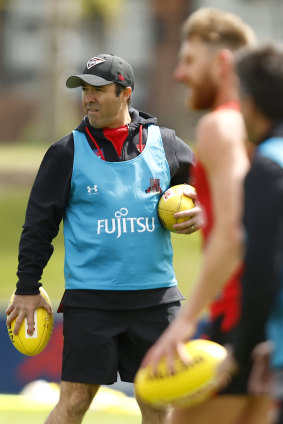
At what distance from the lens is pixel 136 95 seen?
54812 mm

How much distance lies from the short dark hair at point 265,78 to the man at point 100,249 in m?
2.07

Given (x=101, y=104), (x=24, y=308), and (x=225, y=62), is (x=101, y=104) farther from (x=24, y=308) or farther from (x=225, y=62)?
(x=225, y=62)

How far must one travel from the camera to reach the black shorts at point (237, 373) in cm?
367

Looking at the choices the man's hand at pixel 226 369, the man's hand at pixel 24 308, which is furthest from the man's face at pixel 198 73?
the man's hand at pixel 24 308

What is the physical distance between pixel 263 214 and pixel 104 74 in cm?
253

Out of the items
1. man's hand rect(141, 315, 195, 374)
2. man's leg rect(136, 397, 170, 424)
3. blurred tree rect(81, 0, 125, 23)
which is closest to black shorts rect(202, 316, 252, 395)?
man's hand rect(141, 315, 195, 374)

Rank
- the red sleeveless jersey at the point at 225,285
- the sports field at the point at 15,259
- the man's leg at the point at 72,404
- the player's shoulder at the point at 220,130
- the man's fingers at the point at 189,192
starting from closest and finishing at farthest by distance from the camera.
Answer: the player's shoulder at the point at 220,130
the red sleeveless jersey at the point at 225,285
the man's leg at the point at 72,404
the man's fingers at the point at 189,192
the sports field at the point at 15,259

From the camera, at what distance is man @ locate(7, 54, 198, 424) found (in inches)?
214

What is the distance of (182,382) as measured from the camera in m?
3.67

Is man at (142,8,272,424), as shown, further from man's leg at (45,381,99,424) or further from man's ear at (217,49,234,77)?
man's leg at (45,381,99,424)

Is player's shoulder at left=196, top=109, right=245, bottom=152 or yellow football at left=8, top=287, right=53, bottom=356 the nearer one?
player's shoulder at left=196, top=109, right=245, bottom=152

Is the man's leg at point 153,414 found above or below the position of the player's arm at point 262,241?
below

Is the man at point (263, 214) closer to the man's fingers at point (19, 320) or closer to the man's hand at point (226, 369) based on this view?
the man's hand at point (226, 369)

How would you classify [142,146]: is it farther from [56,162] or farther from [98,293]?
[98,293]
